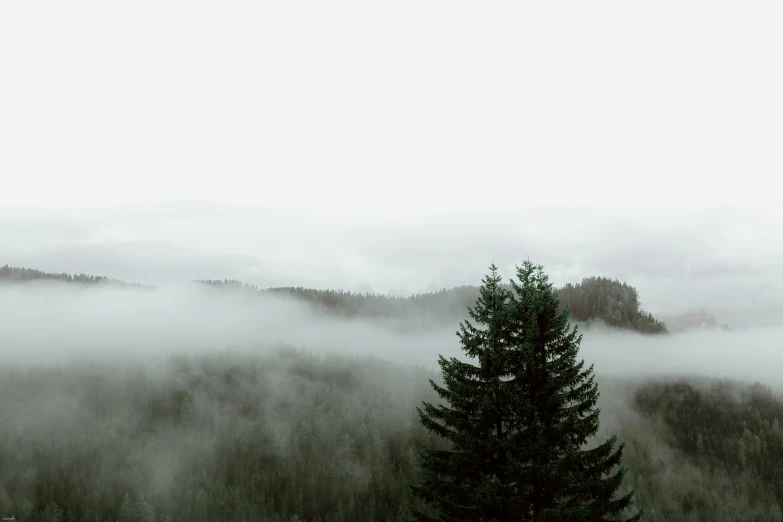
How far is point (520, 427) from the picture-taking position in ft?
63.0

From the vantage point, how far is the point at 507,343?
19.5m

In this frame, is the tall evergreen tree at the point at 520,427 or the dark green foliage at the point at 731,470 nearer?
the tall evergreen tree at the point at 520,427

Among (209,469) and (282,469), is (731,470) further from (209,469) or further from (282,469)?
(209,469)

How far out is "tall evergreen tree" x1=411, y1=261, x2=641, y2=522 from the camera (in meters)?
18.1

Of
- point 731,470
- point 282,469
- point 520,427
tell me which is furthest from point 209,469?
point 731,470

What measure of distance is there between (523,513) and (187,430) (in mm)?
200315

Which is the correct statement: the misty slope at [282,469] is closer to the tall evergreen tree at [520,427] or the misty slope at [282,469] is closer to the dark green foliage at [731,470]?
the dark green foliage at [731,470]

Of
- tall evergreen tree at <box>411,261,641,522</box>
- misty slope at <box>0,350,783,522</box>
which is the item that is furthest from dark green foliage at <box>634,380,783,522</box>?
tall evergreen tree at <box>411,261,641,522</box>

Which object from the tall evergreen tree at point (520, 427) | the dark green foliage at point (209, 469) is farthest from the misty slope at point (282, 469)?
the tall evergreen tree at point (520, 427)

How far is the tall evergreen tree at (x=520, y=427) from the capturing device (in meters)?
18.1

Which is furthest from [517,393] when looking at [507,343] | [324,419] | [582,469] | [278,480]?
[324,419]

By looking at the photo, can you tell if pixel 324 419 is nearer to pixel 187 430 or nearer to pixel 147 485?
pixel 187 430

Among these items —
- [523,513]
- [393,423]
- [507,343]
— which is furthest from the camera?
[393,423]

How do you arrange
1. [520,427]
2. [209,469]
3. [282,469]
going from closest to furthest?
[520,427] < [282,469] < [209,469]
